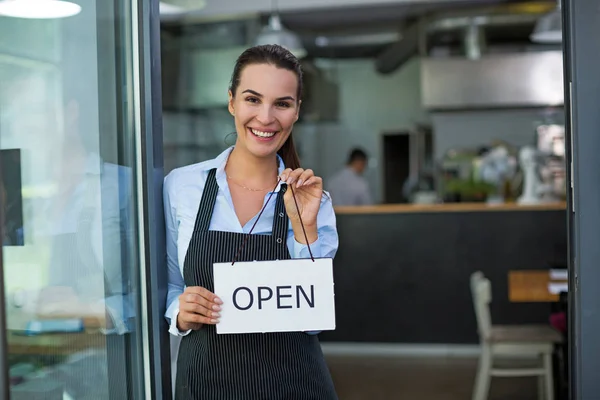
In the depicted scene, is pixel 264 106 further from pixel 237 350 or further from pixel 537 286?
pixel 537 286

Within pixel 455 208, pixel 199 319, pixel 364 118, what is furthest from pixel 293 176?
pixel 364 118

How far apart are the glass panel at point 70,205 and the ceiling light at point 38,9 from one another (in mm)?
12

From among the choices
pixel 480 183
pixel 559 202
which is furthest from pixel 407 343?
pixel 480 183

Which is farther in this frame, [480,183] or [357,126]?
[357,126]

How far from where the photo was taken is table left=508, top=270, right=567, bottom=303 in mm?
4012

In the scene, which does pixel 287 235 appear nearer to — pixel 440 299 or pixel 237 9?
pixel 440 299

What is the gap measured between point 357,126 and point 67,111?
8.77 m

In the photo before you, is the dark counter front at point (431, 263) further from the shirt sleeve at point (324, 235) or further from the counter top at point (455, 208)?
the shirt sleeve at point (324, 235)

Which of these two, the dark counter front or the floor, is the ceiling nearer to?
the dark counter front

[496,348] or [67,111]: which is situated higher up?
[67,111]

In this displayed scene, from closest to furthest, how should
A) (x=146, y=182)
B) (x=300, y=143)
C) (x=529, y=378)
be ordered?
(x=146, y=182)
(x=529, y=378)
(x=300, y=143)

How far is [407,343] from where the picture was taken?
6.13 meters

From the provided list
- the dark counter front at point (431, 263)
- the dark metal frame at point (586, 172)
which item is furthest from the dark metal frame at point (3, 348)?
the dark counter front at point (431, 263)

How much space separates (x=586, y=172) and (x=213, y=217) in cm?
85
